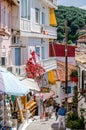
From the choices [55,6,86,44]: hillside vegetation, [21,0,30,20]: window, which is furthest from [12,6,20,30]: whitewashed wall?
[55,6,86,44]: hillside vegetation

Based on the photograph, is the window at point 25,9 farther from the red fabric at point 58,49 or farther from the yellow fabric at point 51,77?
the yellow fabric at point 51,77

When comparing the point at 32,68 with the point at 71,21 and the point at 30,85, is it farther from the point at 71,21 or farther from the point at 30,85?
the point at 71,21

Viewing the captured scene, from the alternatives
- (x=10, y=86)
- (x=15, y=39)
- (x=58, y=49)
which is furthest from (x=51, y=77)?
(x=10, y=86)

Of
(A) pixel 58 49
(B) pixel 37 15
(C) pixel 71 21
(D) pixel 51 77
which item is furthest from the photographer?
(C) pixel 71 21

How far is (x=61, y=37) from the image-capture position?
74938mm

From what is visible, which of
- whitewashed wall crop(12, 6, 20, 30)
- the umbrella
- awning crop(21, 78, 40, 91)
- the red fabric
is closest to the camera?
the umbrella

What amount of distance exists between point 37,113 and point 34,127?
9.46 meters

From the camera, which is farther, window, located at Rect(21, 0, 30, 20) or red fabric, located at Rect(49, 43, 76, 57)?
red fabric, located at Rect(49, 43, 76, 57)

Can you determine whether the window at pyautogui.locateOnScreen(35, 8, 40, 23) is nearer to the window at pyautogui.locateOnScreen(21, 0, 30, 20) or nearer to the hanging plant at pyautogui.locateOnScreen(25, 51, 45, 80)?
the window at pyautogui.locateOnScreen(21, 0, 30, 20)

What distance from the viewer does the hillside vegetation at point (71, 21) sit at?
7619 centimetres

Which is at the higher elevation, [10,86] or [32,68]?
[10,86]

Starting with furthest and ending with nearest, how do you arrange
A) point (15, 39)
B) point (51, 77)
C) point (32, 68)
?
point (51, 77) < point (32, 68) < point (15, 39)

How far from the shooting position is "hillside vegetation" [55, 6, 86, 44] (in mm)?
76188

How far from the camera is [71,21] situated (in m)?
87.4
